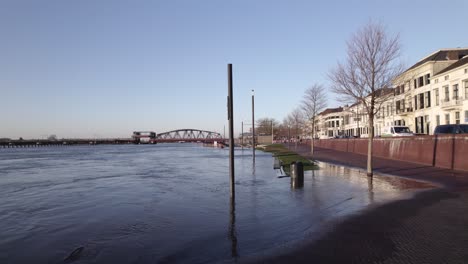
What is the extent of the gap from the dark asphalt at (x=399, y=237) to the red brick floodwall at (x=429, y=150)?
26.4 ft

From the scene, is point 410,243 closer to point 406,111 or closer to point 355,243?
point 355,243

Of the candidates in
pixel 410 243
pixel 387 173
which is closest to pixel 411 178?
pixel 387 173

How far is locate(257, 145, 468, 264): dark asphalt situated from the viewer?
21.1 feet

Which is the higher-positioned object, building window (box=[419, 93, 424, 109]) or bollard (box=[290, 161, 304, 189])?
building window (box=[419, 93, 424, 109])

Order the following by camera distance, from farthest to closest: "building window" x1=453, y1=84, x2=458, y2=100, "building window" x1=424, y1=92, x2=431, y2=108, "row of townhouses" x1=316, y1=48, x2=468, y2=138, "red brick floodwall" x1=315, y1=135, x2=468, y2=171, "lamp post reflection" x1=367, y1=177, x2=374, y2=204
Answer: "building window" x1=424, y1=92, x2=431, y2=108 → "building window" x1=453, y1=84, x2=458, y2=100 → "row of townhouses" x1=316, y1=48, x2=468, y2=138 → "red brick floodwall" x1=315, y1=135, x2=468, y2=171 → "lamp post reflection" x1=367, y1=177, x2=374, y2=204

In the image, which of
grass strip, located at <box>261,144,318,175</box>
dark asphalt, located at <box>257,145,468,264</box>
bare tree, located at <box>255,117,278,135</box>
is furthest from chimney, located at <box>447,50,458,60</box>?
bare tree, located at <box>255,117,278,135</box>

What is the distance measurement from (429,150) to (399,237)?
1714 cm

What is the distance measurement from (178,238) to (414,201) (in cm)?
778

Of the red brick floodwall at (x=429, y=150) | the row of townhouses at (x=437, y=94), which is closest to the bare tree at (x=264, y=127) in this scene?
the row of townhouses at (x=437, y=94)

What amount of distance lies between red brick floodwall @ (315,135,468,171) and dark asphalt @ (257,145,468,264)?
8.04 meters

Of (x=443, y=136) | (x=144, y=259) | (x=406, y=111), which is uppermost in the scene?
(x=406, y=111)

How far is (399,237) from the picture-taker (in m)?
7.59

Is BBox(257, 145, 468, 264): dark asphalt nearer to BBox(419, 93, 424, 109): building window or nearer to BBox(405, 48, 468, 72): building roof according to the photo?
BBox(405, 48, 468, 72): building roof

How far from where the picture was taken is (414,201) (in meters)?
11.6
